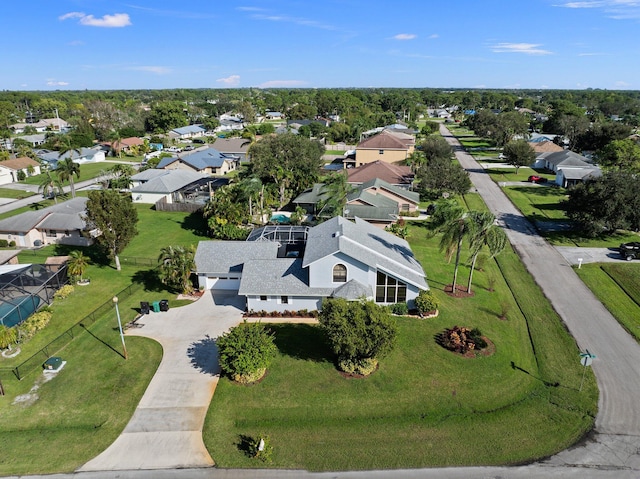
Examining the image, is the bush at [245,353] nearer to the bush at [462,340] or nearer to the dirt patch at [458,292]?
the bush at [462,340]

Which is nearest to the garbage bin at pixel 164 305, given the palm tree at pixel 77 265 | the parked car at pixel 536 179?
the palm tree at pixel 77 265

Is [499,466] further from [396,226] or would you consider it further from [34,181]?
[34,181]

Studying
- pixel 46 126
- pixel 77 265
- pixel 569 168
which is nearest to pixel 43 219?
pixel 77 265

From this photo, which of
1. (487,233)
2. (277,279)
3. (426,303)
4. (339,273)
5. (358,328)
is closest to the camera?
(358,328)

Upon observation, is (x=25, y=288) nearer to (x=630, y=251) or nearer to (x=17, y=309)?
(x=17, y=309)

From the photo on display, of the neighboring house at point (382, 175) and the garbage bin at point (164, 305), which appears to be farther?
the neighboring house at point (382, 175)

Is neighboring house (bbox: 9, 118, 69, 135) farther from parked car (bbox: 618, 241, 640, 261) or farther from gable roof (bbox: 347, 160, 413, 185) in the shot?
parked car (bbox: 618, 241, 640, 261)

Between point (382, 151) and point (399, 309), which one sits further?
point (382, 151)

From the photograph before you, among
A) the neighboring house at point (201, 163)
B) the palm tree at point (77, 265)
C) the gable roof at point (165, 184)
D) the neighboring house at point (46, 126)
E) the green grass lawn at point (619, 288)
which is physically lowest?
the green grass lawn at point (619, 288)
